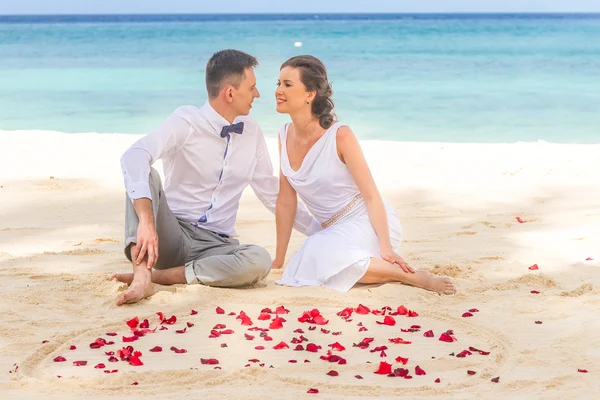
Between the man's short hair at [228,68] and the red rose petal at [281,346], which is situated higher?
the man's short hair at [228,68]

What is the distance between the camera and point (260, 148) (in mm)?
5227

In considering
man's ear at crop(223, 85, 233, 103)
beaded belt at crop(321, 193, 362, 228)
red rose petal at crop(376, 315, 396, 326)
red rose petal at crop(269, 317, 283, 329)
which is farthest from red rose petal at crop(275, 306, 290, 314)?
man's ear at crop(223, 85, 233, 103)

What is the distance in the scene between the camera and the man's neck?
496 cm

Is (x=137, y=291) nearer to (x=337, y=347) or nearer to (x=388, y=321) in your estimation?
(x=337, y=347)

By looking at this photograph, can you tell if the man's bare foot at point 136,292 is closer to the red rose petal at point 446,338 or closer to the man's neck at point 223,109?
the man's neck at point 223,109

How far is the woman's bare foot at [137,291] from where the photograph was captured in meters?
4.44

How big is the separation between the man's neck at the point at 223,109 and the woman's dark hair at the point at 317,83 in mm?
398

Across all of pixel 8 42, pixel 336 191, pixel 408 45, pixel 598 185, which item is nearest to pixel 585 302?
pixel 336 191

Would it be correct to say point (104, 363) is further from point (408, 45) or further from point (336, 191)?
point (408, 45)

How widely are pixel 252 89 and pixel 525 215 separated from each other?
3.05 meters

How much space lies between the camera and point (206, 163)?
499 centimetres

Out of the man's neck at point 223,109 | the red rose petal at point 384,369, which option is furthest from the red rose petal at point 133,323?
the man's neck at point 223,109

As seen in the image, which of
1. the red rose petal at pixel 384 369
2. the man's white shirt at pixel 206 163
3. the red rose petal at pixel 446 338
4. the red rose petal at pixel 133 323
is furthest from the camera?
the man's white shirt at pixel 206 163

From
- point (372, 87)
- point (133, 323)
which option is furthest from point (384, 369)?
point (372, 87)
